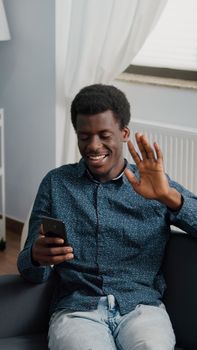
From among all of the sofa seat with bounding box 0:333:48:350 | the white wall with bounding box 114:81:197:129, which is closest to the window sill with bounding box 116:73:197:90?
the white wall with bounding box 114:81:197:129

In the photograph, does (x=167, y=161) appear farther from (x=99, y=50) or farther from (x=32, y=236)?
(x=32, y=236)

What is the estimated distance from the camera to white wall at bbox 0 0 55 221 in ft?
11.9

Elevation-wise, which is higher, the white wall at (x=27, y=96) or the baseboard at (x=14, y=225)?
the white wall at (x=27, y=96)

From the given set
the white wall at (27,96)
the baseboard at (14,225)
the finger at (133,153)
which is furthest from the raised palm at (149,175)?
the baseboard at (14,225)

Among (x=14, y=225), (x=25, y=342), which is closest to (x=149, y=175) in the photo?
(x=25, y=342)

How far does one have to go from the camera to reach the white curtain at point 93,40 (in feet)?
10.6

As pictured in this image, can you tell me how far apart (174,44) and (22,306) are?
1728mm

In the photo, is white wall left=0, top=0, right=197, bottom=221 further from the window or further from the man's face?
the man's face

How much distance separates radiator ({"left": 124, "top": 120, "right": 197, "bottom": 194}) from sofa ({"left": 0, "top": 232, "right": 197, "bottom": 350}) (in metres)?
1.14

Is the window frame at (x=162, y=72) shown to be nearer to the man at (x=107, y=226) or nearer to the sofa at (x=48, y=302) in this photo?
the man at (x=107, y=226)

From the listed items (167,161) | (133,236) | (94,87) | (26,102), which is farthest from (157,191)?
(26,102)

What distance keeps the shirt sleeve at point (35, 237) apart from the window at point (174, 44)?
1.44 m

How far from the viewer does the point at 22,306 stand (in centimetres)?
208

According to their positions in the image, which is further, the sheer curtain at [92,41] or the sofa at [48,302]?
the sheer curtain at [92,41]
